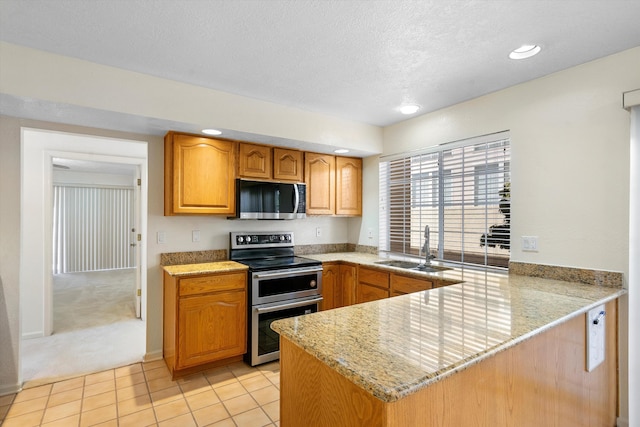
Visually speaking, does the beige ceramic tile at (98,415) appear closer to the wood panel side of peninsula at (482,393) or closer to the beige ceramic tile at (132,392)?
the beige ceramic tile at (132,392)

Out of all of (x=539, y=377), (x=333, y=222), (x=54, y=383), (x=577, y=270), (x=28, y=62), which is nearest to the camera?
(x=539, y=377)

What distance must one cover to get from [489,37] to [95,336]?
444 cm

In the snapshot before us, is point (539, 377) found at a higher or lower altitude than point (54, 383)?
higher

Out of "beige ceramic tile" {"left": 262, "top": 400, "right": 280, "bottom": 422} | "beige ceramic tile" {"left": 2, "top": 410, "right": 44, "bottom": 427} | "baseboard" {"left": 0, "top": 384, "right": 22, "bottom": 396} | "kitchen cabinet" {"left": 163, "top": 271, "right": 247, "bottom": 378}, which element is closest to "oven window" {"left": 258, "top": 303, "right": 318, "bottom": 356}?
"kitchen cabinet" {"left": 163, "top": 271, "right": 247, "bottom": 378}

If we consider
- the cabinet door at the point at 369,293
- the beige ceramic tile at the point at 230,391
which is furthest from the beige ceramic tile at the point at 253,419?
the cabinet door at the point at 369,293

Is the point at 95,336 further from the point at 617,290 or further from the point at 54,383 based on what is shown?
the point at 617,290

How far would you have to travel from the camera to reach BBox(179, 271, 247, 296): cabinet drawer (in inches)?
102

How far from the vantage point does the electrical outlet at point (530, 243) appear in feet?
7.84

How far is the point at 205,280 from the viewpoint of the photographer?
105 inches

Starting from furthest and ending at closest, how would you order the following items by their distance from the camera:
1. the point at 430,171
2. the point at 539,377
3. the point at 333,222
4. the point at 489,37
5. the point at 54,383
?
the point at 333,222, the point at 430,171, the point at 54,383, the point at 489,37, the point at 539,377

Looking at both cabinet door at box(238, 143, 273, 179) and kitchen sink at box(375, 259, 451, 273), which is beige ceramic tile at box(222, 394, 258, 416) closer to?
kitchen sink at box(375, 259, 451, 273)

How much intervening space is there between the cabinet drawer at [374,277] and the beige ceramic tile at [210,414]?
1.62 metres

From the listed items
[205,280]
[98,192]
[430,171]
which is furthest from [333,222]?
[98,192]

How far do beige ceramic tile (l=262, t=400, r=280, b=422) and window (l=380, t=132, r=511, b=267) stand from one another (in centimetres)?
196
